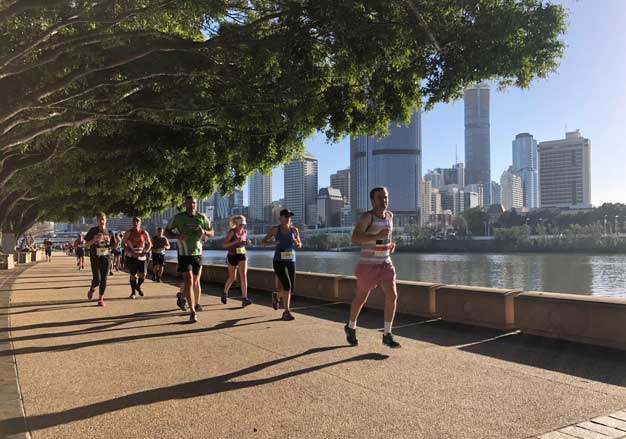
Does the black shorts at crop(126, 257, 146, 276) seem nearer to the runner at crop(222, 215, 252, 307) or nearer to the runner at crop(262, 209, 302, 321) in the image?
the runner at crop(222, 215, 252, 307)

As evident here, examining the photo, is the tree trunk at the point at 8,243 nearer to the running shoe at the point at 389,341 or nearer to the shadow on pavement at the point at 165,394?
the running shoe at the point at 389,341

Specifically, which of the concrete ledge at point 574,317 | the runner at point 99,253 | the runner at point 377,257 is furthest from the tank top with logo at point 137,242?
the concrete ledge at point 574,317

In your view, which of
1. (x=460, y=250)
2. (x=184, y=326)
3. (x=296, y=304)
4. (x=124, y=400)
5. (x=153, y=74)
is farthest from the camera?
(x=460, y=250)

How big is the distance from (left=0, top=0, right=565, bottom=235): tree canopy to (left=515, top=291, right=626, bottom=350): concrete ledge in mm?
3469

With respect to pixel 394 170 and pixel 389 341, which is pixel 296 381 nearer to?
pixel 389 341

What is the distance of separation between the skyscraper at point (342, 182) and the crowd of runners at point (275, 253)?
17516 cm

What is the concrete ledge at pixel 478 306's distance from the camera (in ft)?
25.9

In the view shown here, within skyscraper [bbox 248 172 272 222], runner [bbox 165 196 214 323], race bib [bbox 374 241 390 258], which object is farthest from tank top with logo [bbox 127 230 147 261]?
skyscraper [bbox 248 172 272 222]

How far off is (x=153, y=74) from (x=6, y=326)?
504cm

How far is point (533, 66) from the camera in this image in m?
8.43

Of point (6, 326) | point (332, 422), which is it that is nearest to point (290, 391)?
point (332, 422)

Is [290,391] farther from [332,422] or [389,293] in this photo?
[389,293]

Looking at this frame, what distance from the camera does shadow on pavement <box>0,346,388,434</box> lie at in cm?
406

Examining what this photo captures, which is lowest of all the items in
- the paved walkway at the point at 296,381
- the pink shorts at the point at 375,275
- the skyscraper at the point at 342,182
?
the paved walkway at the point at 296,381
